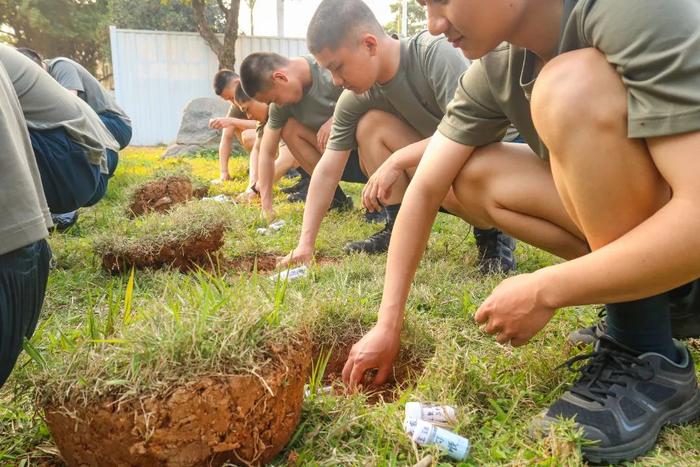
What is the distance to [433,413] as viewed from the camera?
1419 millimetres

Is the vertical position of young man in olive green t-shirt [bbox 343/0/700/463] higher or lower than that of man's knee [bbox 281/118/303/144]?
higher

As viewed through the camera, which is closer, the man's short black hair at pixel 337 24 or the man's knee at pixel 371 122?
the man's short black hair at pixel 337 24

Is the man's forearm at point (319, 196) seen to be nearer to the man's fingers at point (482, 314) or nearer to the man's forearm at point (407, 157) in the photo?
the man's forearm at point (407, 157)

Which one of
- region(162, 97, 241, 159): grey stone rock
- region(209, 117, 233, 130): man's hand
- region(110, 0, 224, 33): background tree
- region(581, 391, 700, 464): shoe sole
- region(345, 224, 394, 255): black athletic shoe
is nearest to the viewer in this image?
region(581, 391, 700, 464): shoe sole

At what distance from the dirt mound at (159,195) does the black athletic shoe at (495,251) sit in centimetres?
248

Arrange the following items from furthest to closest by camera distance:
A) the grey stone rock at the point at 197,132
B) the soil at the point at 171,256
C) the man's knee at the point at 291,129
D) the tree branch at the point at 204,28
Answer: the tree branch at the point at 204,28 < the grey stone rock at the point at 197,132 < the man's knee at the point at 291,129 < the soil at the point at 171,256

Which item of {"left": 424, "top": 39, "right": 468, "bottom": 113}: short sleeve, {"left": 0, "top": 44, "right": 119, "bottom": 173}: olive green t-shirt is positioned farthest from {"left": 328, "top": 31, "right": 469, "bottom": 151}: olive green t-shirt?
{"left": 0, "top": 44, "right": 119, "bottom": 173}: olive green t-shirt

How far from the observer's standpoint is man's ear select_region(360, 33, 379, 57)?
9.36 feet

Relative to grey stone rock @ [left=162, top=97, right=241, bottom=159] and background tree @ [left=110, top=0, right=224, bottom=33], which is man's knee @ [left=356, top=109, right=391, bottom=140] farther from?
background tree @ [left=110, top=0, right=224, bottom=33]

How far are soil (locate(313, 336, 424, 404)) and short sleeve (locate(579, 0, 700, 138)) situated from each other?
0.92 m

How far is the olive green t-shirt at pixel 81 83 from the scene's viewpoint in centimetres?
439

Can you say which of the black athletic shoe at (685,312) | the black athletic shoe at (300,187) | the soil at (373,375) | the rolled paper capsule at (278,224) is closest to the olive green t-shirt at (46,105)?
the rolled paper capsule at (278,224)

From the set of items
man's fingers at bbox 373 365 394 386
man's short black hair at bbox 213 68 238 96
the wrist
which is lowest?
man's fingers at bbox 373 365 394 386

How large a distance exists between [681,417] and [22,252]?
1.57m
